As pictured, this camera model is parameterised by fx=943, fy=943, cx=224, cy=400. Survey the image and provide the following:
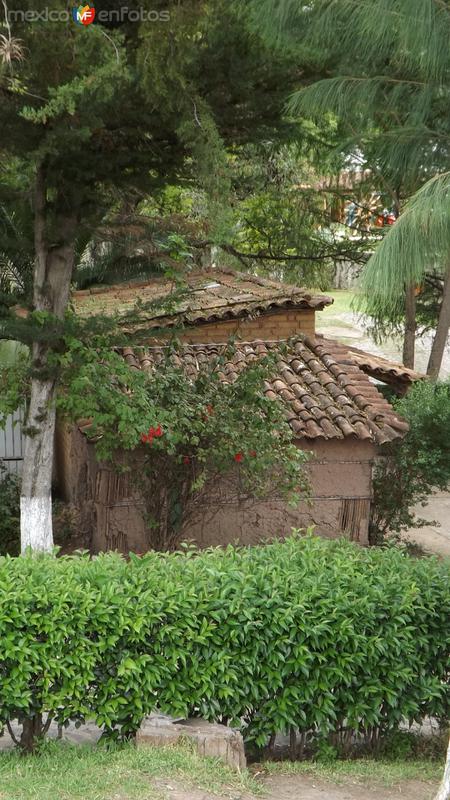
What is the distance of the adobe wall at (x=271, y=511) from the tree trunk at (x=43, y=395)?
143 centimetres

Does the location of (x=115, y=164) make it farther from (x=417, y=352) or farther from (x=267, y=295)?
(x=417, y=352)

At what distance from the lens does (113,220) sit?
1181 cm

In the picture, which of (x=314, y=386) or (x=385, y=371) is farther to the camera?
(x=385, y=371)

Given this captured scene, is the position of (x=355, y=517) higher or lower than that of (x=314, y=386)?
lower

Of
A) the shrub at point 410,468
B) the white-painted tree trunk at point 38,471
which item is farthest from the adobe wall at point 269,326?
the white-painted tree trunk at point 38,471

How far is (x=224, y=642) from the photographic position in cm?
605

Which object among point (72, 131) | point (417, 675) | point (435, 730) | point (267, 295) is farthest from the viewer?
point (267, 295)

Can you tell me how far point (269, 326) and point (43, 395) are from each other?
4.90 meters

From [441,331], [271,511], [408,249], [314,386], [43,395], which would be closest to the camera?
[408,249]

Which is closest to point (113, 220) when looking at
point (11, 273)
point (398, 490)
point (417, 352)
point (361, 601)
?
point (11, 273)

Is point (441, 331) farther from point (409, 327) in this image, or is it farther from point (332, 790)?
point (332, 790)

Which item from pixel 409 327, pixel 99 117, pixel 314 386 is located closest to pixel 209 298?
Answer: pixel 314 386

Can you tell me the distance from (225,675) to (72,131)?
16.3 feet

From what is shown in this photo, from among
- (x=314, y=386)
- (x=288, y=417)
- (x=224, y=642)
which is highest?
(x=314, y=386)
